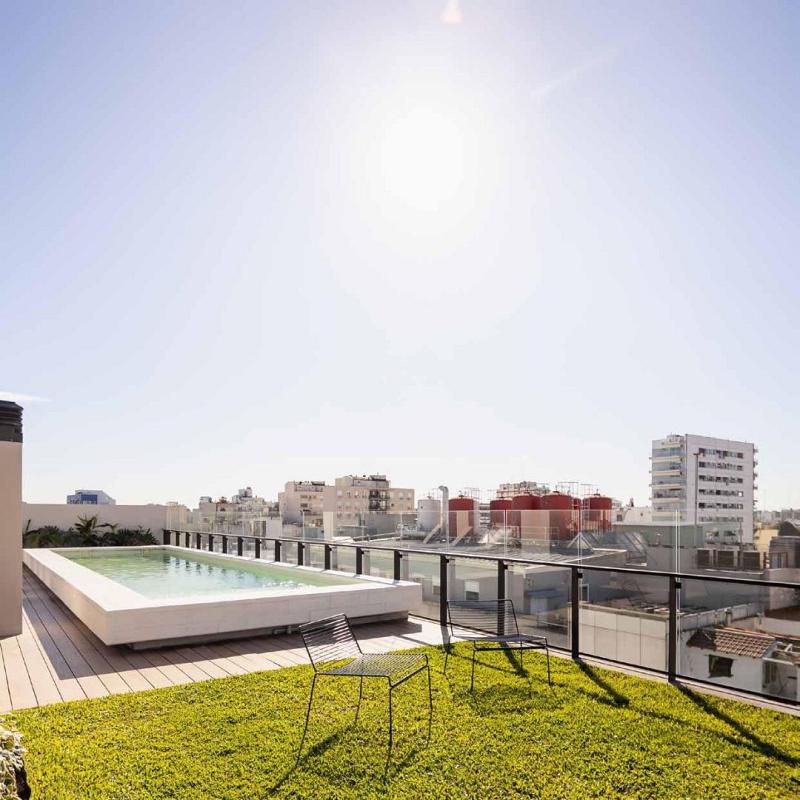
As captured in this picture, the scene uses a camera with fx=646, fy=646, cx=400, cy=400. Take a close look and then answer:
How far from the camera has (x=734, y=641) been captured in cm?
716

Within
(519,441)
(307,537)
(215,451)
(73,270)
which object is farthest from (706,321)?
(519,441)

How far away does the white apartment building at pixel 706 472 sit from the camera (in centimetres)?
10488

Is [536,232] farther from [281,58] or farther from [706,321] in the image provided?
[706,321]

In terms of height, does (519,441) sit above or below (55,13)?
below

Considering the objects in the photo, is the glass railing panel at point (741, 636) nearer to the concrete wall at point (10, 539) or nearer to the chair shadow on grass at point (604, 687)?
the chair shadow on grass at point (604, 687)

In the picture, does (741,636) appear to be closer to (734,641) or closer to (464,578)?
(734,641)

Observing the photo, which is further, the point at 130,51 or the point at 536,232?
the point at 536,232

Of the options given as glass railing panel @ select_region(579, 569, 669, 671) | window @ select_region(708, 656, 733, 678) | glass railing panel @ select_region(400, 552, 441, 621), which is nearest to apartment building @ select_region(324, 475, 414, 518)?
glass railing panel @ select_region(579, 569, 669, 671)

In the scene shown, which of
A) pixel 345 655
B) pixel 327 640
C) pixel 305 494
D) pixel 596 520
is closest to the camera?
pixel 327 640

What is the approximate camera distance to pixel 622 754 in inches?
137

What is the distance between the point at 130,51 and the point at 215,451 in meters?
29.5

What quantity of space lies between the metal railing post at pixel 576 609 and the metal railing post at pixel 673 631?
2.73ft

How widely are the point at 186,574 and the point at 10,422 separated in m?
7.08

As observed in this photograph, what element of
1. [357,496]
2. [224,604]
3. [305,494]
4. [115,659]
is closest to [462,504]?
[224,604]
